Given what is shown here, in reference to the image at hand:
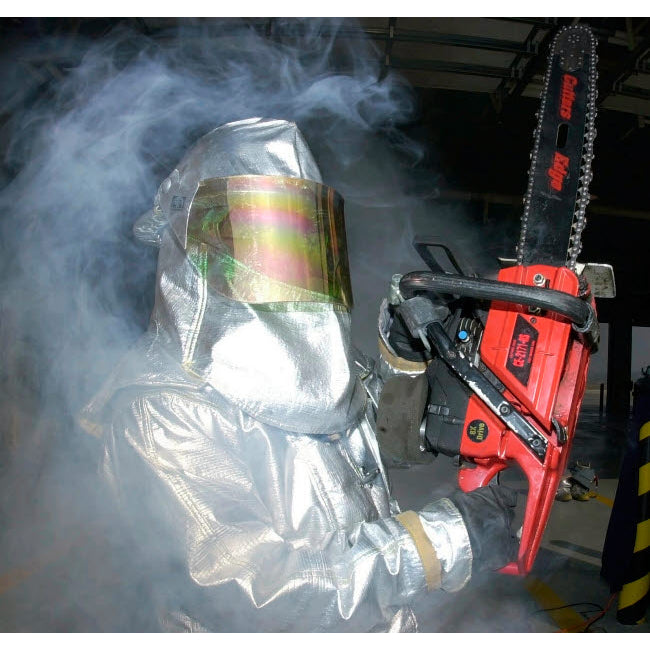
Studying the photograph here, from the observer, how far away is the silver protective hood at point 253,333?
4.69 feet

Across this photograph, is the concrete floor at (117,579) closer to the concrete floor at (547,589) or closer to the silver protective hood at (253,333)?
the concrete floor at (547,589)

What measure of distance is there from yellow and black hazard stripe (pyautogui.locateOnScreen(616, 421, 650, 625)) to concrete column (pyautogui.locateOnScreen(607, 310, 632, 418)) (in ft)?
39.1

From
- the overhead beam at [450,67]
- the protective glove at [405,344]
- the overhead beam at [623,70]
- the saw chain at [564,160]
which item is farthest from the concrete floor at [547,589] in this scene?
the overhead beam at [623,70]

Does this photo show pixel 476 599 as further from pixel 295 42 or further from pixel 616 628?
pixel 295 42

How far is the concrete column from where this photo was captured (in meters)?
14.2

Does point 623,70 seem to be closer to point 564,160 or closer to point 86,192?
point 564,160

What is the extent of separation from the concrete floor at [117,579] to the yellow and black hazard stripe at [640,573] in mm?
105

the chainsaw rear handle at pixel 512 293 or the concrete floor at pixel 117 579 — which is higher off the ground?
the chainsaw rear handle at pixel 512 293

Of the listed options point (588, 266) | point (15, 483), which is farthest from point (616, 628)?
point (15, 483)

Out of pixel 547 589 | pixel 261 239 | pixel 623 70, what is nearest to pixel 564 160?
pixel 261 239

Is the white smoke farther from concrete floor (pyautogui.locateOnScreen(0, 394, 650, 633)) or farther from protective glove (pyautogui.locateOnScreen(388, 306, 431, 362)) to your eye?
protective glove (pyautogui.locateOnScreen(388, 306, 431, 362))

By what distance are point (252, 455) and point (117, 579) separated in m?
0.59

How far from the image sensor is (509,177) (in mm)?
5996

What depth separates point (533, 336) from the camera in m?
1.45
